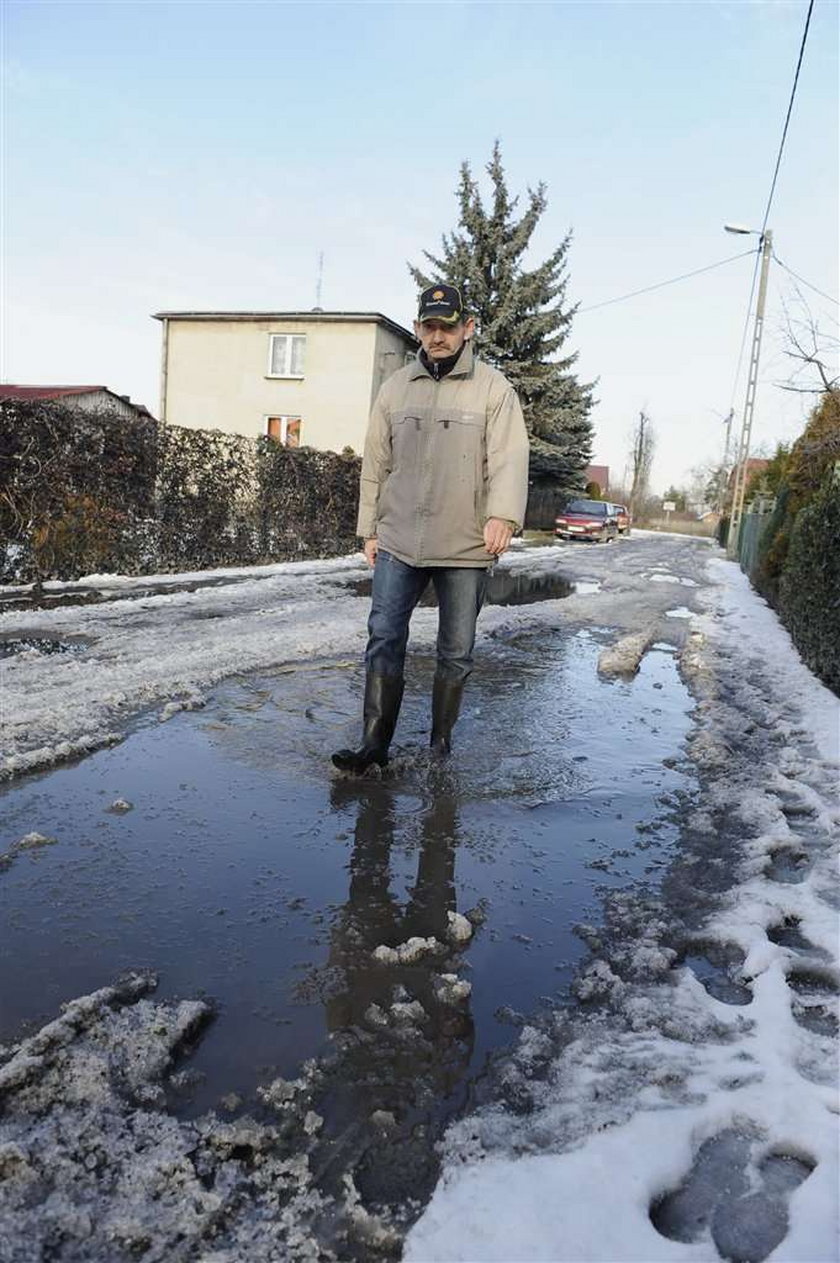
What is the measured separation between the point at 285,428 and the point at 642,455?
6628cm

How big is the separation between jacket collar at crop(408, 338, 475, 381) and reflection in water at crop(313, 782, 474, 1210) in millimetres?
1920

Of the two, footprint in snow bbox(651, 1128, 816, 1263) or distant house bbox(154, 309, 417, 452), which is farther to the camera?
distant house bbox(154, 309, 417, 452)

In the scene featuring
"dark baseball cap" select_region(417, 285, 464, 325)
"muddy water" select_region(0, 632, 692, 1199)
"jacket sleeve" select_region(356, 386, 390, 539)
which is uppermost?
"dark baseball cap" select_region(417, 285, 464, 325)

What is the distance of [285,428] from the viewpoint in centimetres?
2730

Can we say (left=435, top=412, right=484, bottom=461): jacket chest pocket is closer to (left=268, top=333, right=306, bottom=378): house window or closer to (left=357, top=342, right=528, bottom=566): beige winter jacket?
(left=357, top=342, right=528, bottom=566): beige winter jacket

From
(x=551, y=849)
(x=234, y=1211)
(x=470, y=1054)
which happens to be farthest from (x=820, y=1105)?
(x=551, y=849)

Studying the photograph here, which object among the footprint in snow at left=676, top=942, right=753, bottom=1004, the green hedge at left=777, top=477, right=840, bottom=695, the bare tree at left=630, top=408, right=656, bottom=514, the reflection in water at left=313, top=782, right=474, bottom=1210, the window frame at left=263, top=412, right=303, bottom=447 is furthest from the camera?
the bare tree at left=630, top=408, right=656, bottom=514

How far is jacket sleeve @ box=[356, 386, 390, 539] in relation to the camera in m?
3.75

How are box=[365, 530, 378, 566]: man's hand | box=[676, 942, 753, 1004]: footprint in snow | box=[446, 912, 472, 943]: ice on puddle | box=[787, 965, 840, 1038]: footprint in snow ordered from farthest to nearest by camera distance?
box=[365, 530, 378, 566]: man's hand, box=[446, 912, 472, 943]: ice on puddle, box=[676, 942, 753, 1004]: footprint in snow, box=[787, 965, 840, 1038]: footprint in snow

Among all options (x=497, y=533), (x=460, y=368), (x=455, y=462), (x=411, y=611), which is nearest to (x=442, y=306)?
(x=460, y=368)

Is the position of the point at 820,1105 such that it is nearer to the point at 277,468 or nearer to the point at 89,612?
the point at 89,612

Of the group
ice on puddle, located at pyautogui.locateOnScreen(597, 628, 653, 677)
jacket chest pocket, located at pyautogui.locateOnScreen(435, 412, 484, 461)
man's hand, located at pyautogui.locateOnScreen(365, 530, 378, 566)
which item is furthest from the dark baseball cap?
ice on puddle, located at pyautogui.locateOnScreen(597, 628, 653, 677)

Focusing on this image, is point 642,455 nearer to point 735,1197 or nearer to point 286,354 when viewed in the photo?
point 286,354

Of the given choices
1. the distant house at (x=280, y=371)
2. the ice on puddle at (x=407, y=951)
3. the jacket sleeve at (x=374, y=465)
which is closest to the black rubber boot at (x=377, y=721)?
the jacket sleeve at (x=374, y=465)
